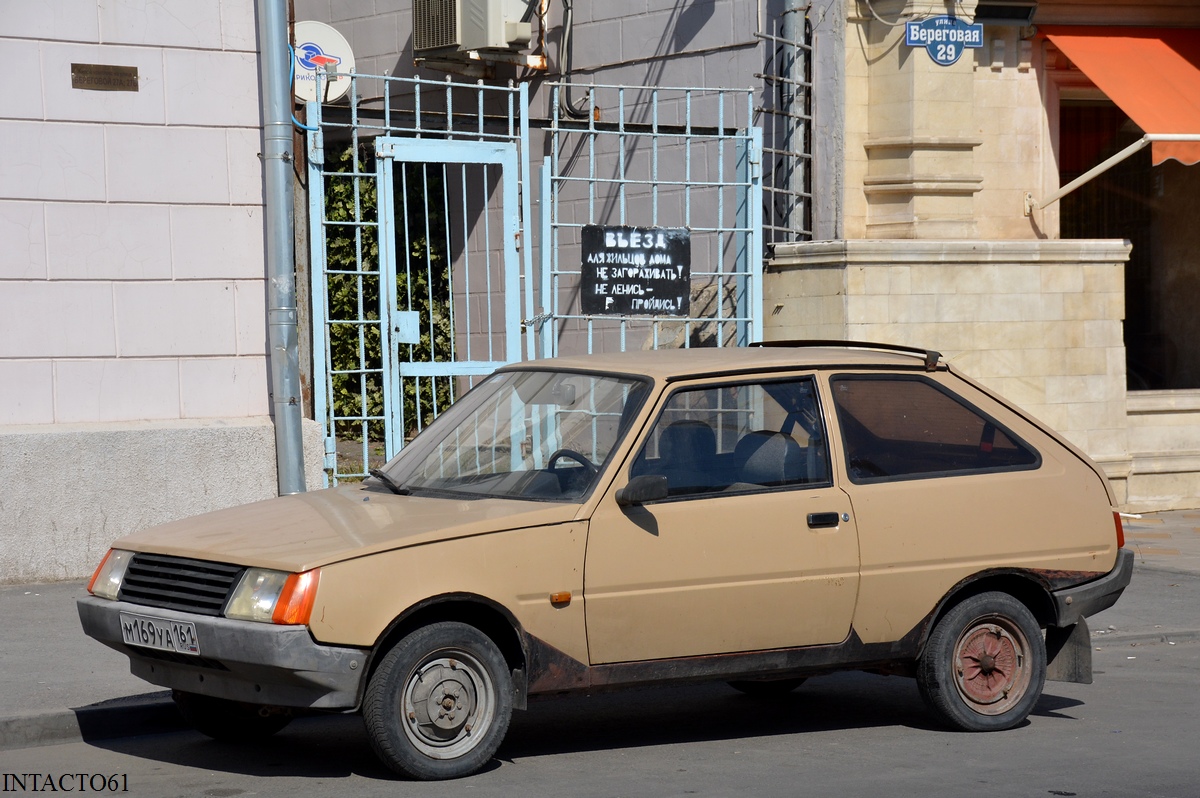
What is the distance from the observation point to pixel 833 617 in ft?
19.5

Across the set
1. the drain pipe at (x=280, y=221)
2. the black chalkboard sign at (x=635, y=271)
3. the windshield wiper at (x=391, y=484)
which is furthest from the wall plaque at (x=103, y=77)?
the windshield wiper at (x=391, y=484)

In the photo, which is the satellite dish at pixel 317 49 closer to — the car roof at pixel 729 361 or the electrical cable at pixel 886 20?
the electrical cable at pixel 886 20

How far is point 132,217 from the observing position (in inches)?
379

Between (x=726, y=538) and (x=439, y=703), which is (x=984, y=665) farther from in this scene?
(x=439, y=703)

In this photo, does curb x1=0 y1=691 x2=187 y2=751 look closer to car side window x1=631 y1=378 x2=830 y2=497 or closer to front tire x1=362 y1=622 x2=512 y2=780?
front tire x1=362 y1=622 x2=512 y2=780

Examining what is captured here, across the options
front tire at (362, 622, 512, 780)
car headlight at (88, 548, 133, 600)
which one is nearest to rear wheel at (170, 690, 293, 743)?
car headlight at (88, 548, 133, 600)

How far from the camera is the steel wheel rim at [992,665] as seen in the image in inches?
246

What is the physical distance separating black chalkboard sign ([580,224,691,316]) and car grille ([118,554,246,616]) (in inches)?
224

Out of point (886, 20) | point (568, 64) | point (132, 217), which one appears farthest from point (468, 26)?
point (132, 217)

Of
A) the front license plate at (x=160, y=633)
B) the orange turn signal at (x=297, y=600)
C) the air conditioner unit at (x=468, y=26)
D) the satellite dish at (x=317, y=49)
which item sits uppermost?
the air conditioner unit at (x=468, y=26)

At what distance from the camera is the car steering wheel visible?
5758 mm

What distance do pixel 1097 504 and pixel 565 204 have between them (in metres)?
8.55

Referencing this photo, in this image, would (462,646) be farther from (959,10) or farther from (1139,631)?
(959,10)

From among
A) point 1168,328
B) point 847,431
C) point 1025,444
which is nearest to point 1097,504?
point 1025,444
